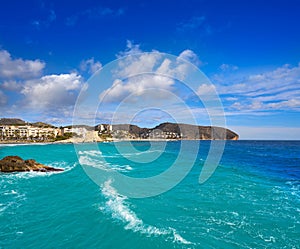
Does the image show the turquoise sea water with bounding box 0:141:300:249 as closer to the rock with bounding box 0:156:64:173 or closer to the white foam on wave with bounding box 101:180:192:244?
the white foam on wave with bounding box 101:180:192:244

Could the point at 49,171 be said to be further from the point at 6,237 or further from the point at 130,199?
the point at 6,237

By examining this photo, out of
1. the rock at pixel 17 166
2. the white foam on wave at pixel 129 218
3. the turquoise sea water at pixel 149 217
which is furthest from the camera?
the rock at pixel 17 166

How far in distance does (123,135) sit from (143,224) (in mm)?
175522

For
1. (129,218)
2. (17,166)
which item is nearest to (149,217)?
(129,218)

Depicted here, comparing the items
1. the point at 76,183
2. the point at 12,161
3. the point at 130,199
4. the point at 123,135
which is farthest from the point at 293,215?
the point at 123,135

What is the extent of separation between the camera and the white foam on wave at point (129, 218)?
11.5 m

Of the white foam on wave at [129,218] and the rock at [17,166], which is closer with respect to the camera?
the white foam on wave at [129,218]

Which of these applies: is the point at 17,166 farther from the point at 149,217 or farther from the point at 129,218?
the point at 149,217

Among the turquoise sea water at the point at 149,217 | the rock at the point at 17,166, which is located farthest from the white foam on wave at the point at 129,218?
the rock at the point at 17,166

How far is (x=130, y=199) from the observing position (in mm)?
17750

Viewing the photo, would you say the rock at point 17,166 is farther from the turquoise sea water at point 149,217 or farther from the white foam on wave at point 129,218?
the white foam on wave at point 129,218

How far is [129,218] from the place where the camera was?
13.6 meters

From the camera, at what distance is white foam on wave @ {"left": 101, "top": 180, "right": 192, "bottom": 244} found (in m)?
11.5

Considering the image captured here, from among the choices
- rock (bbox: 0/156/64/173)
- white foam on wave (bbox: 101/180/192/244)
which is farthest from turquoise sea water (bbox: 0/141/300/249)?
rock (bbox: 0/156/64/173)
